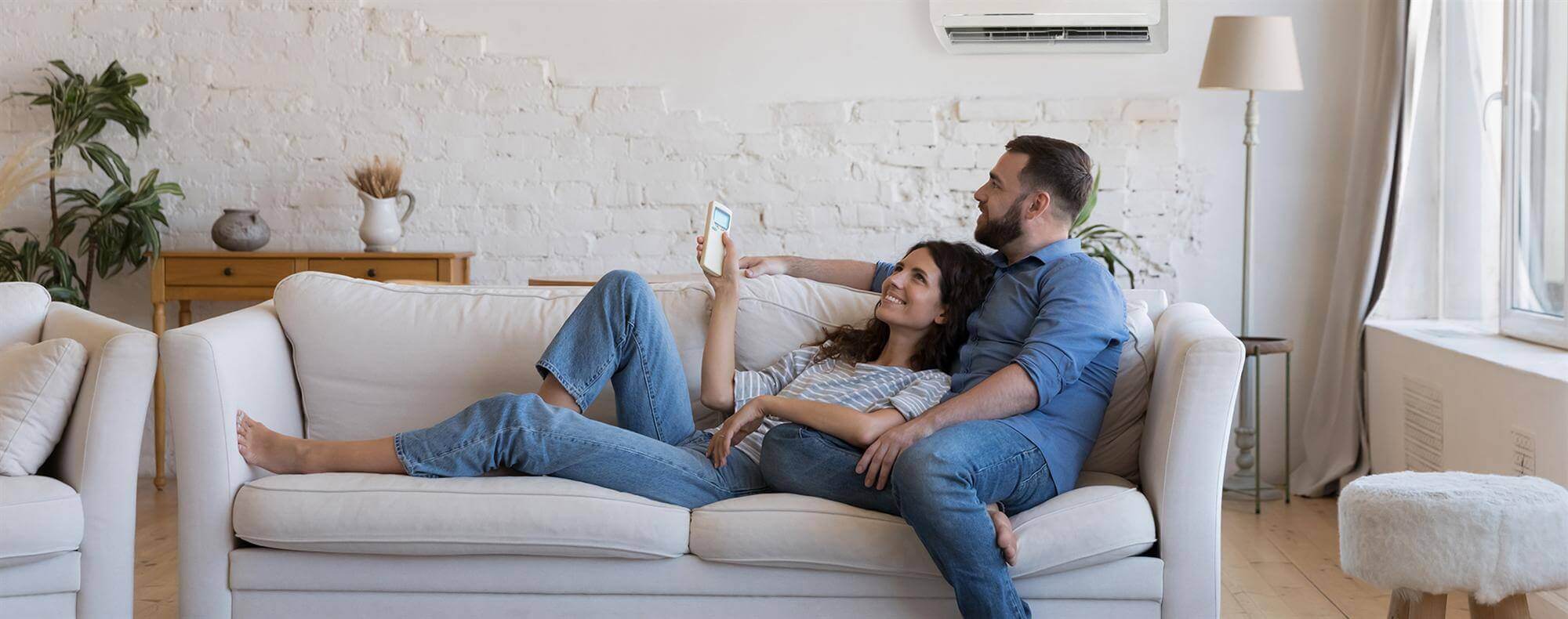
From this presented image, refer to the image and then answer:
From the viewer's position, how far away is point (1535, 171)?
9.71 feet

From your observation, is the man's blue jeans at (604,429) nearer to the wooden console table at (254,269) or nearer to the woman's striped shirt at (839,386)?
the woman's striped shirt at (839,386)

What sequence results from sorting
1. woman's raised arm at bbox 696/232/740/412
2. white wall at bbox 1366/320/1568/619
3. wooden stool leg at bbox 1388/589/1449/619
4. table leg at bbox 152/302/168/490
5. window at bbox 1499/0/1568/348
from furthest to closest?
table leg at bbox 152/302/168/490 → window at bbox 1499/0/1568/348 → white wall at bbox 1366/320/1568/619 → woman's raised arm at bbox 696/232/740/412 → wooden stool leg at bbox 1388/589/1449/619

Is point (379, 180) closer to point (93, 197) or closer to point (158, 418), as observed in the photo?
point (93, 197)


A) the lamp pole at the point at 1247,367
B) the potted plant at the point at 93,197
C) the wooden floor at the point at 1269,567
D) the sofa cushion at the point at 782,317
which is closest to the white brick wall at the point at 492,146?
the potted plant at the point at 93,197

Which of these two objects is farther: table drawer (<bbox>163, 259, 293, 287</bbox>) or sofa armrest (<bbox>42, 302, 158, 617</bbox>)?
table drawer (<bbox>163, 259, 293, 287</bbox>)

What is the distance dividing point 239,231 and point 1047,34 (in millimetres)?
2704

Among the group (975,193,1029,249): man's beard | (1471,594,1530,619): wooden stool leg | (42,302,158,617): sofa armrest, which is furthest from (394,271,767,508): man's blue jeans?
(1471,594,1530,619): wooden stool leg

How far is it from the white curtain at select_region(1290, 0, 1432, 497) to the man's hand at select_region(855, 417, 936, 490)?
90.4 inches

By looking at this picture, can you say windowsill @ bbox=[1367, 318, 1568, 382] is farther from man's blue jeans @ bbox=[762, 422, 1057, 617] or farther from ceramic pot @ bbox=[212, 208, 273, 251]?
ceramic pot @ bbox=[212, 208, 273, 251]

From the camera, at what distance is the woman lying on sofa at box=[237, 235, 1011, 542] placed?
6.80 ft

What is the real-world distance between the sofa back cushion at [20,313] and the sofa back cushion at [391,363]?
1.80ft

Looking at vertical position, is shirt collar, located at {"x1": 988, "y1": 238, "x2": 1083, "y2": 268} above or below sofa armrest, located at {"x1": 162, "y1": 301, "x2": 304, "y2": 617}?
above

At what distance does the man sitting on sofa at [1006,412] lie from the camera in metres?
1.86

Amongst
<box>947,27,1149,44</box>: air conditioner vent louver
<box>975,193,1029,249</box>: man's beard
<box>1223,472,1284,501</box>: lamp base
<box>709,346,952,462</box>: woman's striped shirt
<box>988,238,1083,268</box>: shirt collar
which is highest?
<box>947,27,1149,44</box>: air conditioner vent louver
